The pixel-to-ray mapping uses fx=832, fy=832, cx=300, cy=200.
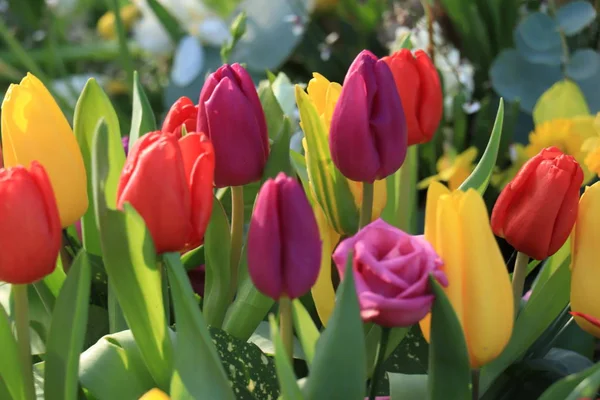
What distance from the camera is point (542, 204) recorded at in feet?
1.31

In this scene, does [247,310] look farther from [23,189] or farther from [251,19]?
[251,19]

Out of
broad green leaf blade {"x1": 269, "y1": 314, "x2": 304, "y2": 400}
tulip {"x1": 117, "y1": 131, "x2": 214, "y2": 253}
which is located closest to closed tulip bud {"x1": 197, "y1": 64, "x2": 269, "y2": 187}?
tulip {"x1": 117, "y1": 131, "x2": 214, "y2": 253}

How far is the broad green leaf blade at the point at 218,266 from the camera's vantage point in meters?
0.49

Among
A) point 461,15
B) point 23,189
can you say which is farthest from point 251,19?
point 23,189

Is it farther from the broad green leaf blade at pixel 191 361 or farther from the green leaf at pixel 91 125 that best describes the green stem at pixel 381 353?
the green leaf at pixel 91 125

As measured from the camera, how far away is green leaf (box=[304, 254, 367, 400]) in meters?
0.34

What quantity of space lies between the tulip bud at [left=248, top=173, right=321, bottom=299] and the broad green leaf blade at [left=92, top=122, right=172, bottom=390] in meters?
0.05

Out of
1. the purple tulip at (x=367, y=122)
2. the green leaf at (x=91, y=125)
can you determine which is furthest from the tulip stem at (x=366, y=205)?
the green leaf at (x=91, y=125)

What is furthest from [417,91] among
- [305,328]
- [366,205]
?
[305,328]

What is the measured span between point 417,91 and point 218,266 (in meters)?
0.16

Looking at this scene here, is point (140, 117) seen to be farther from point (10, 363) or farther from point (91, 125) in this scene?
point (10, 363)

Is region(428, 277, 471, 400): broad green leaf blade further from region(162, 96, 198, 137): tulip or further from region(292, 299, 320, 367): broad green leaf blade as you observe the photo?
region(162, 96, 198, 137): tulip

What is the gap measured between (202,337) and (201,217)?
6cm

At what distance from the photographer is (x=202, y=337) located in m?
0.36
